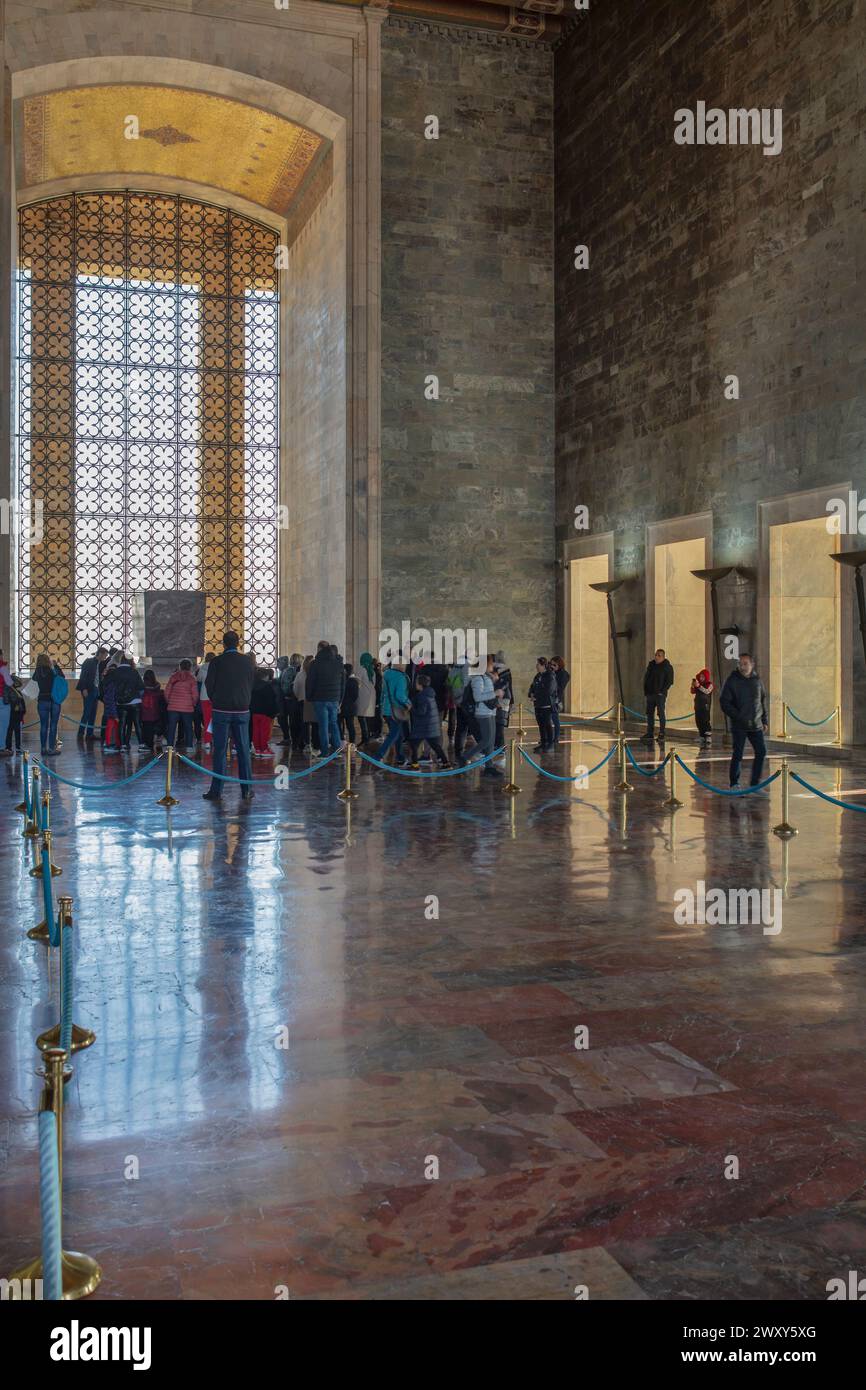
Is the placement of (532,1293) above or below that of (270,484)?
below

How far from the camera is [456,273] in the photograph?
77.3 ft

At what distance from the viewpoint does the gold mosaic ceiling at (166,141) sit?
2214cm

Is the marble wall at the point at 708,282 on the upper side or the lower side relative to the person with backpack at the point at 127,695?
upper

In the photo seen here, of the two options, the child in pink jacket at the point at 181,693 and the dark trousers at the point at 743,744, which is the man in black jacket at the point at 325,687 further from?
the dark trousers at the point at 743,744

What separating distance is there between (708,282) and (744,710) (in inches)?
401

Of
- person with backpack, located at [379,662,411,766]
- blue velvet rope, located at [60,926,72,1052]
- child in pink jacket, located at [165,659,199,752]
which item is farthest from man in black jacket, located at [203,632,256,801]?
blue velvet rope, located at [60,926,72,1052]

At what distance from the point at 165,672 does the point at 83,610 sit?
14.9 ft

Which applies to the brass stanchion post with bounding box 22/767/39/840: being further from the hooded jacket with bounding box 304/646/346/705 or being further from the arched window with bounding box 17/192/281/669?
the arched window with bounding box 17/192/281/669

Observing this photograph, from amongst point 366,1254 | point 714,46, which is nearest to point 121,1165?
point 366,1254

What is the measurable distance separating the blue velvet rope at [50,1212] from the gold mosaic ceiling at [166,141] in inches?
887

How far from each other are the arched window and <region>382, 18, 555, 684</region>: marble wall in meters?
4.93

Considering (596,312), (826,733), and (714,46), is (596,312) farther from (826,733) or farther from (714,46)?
(826,733)

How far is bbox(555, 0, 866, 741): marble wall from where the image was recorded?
16547 mm

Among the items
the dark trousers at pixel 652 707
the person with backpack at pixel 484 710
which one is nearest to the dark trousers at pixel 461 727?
the person with backpack at pixel 484 710
